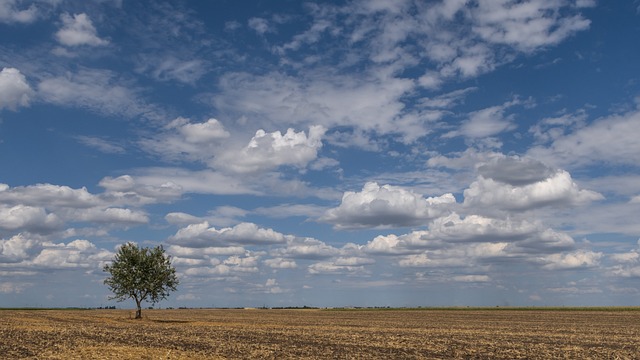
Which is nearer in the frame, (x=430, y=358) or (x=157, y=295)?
(x=430, y=358)

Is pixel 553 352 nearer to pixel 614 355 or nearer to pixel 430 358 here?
pixel 614 355

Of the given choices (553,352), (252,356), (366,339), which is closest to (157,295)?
(366,339)

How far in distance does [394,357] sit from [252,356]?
360 inches

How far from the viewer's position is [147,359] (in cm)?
3316

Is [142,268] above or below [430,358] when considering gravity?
above

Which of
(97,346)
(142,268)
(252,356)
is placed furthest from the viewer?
(142,268)

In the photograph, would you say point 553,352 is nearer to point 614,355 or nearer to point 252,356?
point 614,355

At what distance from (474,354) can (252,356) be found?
51.0ft

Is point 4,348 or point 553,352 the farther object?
point 553,352

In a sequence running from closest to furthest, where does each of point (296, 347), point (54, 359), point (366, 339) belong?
point (54, 359), point (296, 347), point (366, 339)

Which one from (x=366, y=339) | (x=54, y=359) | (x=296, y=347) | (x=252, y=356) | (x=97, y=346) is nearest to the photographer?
(x=54, y=359)

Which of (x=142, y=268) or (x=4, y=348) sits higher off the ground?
(x=142, y=268)

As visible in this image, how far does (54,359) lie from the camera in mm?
32531

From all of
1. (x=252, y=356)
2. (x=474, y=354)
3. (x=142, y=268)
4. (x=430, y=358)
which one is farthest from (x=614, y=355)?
(x=142, y=268)
